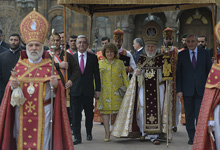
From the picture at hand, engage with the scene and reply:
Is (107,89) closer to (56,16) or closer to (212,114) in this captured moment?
(212,114)

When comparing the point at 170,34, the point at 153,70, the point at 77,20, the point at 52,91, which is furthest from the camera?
the point at 77,20

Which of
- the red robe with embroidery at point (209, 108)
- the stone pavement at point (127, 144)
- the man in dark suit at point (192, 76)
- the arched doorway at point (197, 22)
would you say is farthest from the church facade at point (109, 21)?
the red robe with embroidery at point (209, 108)

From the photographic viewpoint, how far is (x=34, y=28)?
20.3 ft

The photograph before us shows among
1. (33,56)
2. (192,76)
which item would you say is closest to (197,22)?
(192,76)

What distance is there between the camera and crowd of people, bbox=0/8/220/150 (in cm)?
608

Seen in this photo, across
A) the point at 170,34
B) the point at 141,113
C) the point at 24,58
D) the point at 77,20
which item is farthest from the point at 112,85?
the point at 77,20

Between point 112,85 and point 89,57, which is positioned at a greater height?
point 89,57

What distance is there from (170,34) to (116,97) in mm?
2080

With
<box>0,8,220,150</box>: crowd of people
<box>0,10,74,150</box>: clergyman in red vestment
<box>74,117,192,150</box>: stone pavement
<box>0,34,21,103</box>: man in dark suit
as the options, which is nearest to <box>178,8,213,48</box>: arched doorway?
<box>0,8,220,150</box>: crowd of people

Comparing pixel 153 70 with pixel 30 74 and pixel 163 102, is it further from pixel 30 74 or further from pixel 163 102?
pixel 30 74

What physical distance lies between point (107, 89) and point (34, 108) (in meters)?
2.84

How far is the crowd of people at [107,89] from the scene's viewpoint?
6082 millimetres

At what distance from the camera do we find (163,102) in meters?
8.53

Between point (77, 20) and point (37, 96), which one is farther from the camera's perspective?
point (77, 20)
